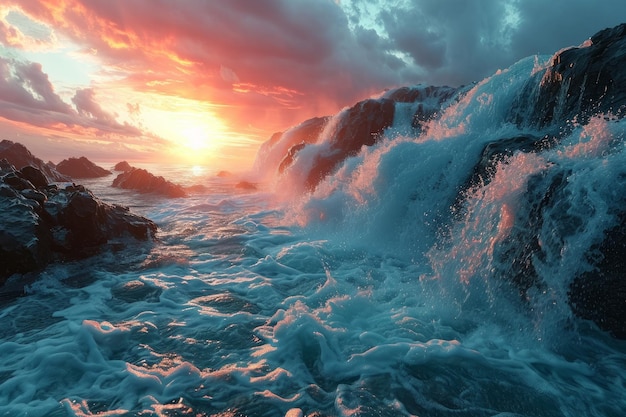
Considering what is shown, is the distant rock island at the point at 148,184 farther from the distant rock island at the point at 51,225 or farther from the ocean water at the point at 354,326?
the ocean water at the point at 354,326

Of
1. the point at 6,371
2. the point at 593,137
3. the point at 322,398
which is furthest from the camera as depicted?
the point at 593,137

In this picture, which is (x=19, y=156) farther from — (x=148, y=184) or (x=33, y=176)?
(x=33, y=176)

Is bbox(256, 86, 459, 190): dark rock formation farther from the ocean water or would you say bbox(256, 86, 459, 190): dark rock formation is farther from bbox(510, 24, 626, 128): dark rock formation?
the ocean water

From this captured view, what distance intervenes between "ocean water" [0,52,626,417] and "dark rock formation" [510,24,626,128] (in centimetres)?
252

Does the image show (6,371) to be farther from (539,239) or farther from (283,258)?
(539,239)

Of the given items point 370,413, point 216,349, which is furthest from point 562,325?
point 216,349

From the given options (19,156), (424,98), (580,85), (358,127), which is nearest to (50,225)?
(580,85)

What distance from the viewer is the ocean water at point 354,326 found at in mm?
4449

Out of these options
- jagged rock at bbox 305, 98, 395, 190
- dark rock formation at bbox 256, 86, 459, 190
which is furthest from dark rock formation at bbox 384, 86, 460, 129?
jagged rock at bbox 305, 98, 395, 190

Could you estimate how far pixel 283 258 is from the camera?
10.4 m

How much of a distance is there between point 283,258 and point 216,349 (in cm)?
493

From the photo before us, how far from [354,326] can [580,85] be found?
9.94 meters

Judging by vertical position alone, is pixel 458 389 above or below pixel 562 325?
below

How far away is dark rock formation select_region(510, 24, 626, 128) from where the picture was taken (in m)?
9.21
